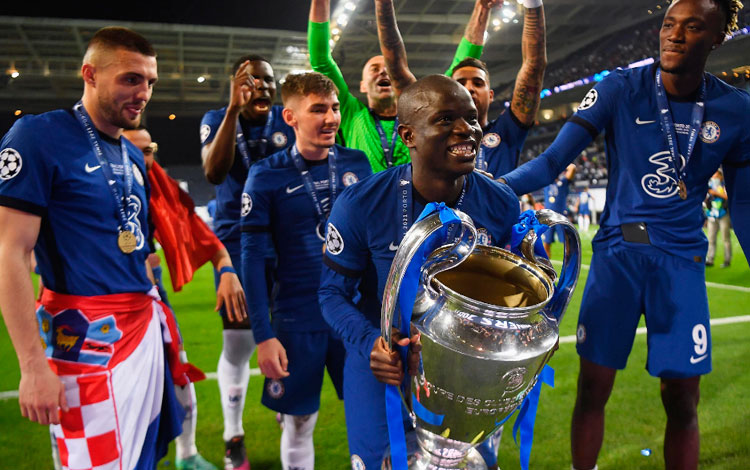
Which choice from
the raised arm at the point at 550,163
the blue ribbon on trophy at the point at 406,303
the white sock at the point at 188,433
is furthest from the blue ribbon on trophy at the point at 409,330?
the white sock at the point at 188,433

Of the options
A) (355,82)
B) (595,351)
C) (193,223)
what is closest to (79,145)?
(193,223)

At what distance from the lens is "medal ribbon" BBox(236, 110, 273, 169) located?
344 centimetres

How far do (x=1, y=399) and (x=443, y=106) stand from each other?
187 inches

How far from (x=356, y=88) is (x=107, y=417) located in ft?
112

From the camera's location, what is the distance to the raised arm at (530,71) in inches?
117

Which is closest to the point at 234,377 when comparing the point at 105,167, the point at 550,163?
the point at 105,167

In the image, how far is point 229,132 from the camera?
3084 mm

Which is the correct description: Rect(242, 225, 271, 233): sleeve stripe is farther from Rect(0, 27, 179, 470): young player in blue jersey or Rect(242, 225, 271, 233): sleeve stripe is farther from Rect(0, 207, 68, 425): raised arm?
Rect(0, 207, 68, 425): raised arm

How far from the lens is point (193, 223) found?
2.67 metres

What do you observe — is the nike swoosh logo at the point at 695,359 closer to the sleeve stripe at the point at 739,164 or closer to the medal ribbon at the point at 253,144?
the sleeve stripe at the point at 739,164

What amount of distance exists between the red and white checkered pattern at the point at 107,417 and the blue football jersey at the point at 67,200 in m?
0.30

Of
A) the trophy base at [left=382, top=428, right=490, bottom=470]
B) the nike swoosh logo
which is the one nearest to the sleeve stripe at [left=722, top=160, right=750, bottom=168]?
the nike swoosh logo

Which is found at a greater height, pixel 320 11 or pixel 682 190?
pixel 320 11

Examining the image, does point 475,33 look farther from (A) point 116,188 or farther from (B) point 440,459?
(B) point 440,459
